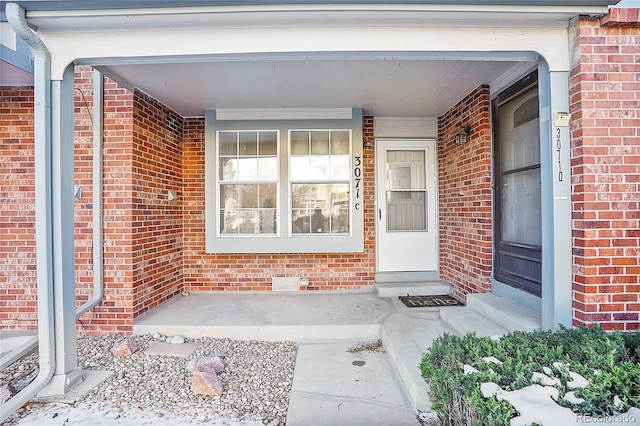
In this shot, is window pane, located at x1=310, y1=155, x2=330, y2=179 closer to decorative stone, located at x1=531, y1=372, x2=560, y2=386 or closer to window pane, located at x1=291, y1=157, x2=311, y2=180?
window pane, located at x1=291, y1=157, x2=311, y2=180

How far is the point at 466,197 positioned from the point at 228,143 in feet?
12.2

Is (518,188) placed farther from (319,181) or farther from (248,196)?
(248,196)

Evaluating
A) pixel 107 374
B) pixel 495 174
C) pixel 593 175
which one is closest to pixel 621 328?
pixel 593 175

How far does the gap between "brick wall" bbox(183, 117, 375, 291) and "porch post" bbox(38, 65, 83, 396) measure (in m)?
2.52

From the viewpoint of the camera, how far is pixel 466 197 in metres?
4.77

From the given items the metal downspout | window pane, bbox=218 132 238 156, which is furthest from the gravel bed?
window pane, bbox=218 132 238 156

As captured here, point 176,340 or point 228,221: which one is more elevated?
point 228,221

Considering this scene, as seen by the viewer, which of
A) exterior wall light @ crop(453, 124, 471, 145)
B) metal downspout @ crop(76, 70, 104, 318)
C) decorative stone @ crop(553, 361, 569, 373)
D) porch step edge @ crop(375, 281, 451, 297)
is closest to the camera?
decorative stone @ crop(553, 361, 569, 373)

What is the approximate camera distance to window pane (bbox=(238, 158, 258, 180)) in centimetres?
525

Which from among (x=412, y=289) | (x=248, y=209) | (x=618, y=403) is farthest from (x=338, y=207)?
(x=618, y=403)

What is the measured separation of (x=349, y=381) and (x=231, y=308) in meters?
2.21

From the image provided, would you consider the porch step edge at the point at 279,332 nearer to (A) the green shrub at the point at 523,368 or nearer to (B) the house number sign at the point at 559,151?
(A) the green shrub at the point at 523,368

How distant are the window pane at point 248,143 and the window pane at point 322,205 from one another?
→ 87 cm

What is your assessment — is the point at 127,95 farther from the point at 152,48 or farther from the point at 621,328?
the point at 621,328
